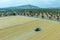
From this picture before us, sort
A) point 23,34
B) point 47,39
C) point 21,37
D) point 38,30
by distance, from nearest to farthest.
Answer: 1. point 47,39
2. point 21,37
3. point 23,34
4. point 38,30

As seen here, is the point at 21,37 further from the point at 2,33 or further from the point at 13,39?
the point at 2,33

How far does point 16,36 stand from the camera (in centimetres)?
2220

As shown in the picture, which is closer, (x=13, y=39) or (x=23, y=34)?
(x=13, y=39)

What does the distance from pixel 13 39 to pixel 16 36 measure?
1.67 metres

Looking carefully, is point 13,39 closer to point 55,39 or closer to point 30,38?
point 30,38

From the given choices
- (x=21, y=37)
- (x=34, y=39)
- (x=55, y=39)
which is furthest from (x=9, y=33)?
(x=55, y=39)

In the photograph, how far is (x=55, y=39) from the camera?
20.3m

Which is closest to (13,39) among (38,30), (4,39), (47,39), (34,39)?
(4,39)

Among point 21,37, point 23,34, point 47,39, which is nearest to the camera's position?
point 47,39

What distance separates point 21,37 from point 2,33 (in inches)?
121

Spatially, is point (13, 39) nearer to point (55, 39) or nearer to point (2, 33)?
point (2, 33)

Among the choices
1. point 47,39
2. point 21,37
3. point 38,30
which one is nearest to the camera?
point 47,39

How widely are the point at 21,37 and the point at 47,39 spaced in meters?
3.29

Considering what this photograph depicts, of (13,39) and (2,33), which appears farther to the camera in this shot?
(2,33)
